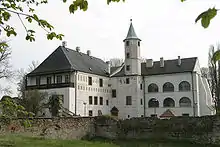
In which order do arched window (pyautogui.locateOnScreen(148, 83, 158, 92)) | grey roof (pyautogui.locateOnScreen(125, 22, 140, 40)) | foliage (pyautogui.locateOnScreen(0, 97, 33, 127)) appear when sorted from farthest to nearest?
1. grey roof (pyautogui.locateOnScreen(125, 22, 140, 40))
2. arched window (pyautogui.locateOnScreen(148, 83, 158, 92))
3. foliage (pyautogui.locateOnScreen(0, 97, 33, 127))

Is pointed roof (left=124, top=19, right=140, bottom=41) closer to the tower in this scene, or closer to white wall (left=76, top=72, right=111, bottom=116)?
the tower

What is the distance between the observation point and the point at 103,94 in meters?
45.0

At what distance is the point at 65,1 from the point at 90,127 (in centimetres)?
2678

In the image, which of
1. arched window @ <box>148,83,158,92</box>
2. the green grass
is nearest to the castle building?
arched window @ <box>148,83,158,92</box>

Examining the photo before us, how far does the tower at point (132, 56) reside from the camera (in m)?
45.2

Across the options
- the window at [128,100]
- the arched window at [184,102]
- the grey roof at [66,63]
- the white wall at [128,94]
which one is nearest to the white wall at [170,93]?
the arched window at [184,102]

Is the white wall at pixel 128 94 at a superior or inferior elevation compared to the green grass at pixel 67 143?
superior

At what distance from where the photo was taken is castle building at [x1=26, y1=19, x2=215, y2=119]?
40469mm

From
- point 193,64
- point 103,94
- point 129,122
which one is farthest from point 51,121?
point 193,64

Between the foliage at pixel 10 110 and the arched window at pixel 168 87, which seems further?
the arched window at pixel 168 87

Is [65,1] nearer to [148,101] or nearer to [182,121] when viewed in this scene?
[182,121]

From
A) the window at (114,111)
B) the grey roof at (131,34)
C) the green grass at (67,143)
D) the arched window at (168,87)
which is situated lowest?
the green grass at (67,143)

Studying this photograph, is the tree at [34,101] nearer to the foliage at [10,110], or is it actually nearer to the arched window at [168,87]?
the arched window at [168,87]

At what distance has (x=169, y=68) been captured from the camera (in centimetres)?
4506
